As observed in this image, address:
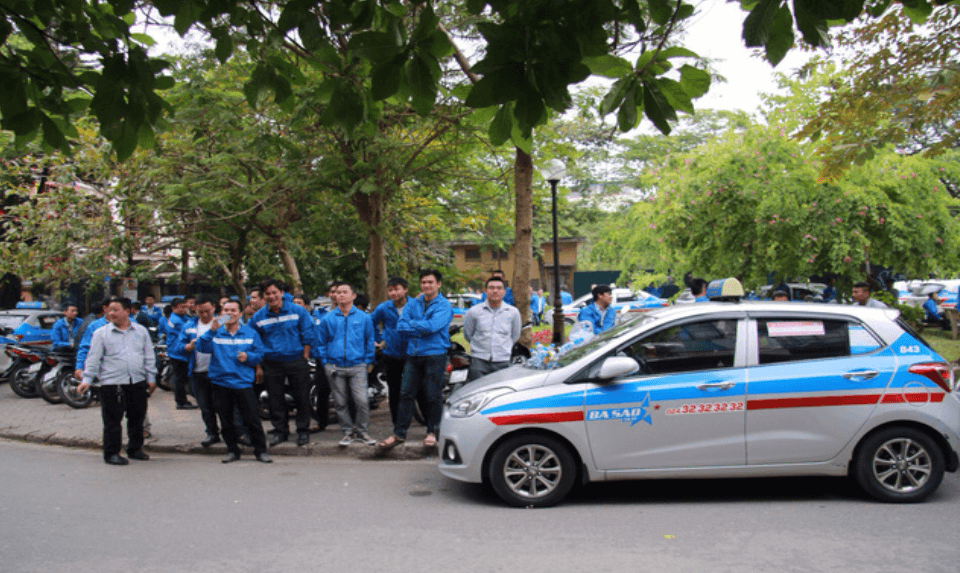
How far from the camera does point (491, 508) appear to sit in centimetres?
575

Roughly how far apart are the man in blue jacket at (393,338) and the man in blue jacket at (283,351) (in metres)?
0.79

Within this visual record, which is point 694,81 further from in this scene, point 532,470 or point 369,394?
point 369,394

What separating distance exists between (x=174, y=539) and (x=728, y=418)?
4.11 metres

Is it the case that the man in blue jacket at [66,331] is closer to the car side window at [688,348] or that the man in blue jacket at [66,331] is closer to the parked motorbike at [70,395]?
the parked motorbike at [70,395]

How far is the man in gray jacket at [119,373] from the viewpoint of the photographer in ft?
24.6

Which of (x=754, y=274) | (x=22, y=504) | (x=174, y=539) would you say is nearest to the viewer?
(x=174, y=539)

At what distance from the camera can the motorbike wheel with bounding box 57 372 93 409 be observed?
37.2 feet

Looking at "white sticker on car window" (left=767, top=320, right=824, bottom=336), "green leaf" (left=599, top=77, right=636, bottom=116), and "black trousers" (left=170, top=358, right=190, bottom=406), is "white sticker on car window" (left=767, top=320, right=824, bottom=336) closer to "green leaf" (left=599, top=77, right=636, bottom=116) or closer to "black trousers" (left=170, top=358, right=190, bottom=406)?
"green leaf" (left=599, top=77, right=636, bottom=116)

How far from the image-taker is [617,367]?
219 inches

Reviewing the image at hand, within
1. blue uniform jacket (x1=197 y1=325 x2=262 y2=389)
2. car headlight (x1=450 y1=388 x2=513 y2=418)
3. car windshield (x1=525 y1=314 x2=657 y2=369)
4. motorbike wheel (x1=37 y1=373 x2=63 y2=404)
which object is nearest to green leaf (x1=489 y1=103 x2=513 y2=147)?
car headlight (x1=450 y1=388 x2=513 y2=418)

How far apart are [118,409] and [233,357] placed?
133 centimetres

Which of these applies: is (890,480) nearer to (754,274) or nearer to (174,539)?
(174,539)

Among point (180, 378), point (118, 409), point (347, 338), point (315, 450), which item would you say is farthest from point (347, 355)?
point (180, 378)

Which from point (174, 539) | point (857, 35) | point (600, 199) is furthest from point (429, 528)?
point (600, 199)
